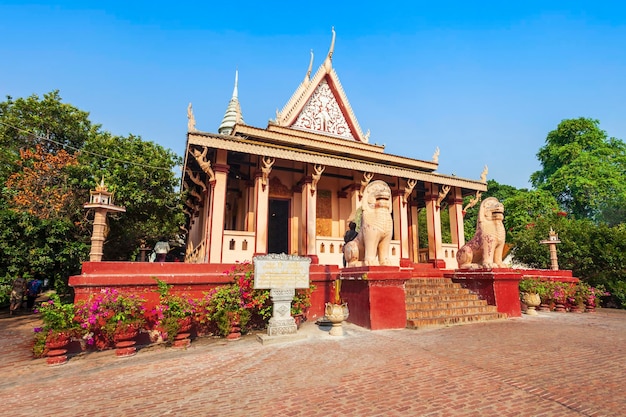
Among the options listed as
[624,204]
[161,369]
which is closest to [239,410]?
[161,369]

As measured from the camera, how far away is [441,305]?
27.1 ft

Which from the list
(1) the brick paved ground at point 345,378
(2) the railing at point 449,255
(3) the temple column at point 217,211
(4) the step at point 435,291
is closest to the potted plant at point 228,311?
(1) the brick paved ground at point 345,378

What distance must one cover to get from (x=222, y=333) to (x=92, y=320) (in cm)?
232

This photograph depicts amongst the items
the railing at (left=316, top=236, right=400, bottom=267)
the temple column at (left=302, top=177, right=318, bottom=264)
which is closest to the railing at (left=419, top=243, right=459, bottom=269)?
the railing at (left=316, top=236, right=400, bottom=267)

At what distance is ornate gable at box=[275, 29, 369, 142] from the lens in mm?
14609

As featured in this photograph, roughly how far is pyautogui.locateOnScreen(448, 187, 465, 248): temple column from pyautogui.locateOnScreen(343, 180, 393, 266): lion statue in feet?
25.8

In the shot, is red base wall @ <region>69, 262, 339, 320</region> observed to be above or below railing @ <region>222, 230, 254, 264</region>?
below

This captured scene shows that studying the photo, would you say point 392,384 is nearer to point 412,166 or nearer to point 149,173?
point 412,166

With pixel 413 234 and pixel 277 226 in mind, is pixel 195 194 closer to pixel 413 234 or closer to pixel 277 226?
pixel 277 226

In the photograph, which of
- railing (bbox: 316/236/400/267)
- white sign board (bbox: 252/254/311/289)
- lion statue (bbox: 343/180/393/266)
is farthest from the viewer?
railing (bbox: 316/236/400/267)

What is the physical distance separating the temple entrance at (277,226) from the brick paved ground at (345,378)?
24.5ft

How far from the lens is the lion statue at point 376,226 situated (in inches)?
294

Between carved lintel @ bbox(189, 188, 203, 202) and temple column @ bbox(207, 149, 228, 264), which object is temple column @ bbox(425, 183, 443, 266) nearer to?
temple column @ bbox(207, 149, 228, 264)

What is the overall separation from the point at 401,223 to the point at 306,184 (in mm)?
4420
